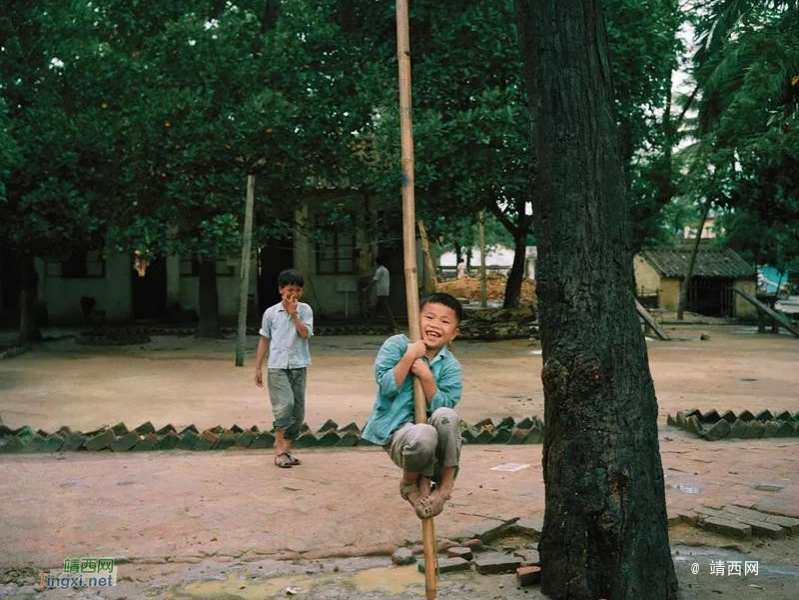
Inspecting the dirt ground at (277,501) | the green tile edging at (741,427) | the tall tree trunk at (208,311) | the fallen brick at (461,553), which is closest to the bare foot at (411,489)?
the dirt ground at (277,501)

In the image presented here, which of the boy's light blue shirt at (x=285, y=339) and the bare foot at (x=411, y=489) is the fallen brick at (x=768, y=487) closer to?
the bare foot at (x=411, y=489)

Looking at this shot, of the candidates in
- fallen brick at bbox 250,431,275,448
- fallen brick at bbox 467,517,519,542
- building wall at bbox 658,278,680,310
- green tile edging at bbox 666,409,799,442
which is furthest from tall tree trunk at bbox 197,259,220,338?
building wall at bbox 658,278,680,310

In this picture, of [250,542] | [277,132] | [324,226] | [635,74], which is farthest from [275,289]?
[250,542]

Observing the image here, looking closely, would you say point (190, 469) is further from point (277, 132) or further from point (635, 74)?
point (635, 74)

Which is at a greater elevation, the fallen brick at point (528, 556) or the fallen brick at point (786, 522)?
the fallen brick at point (786, 522)

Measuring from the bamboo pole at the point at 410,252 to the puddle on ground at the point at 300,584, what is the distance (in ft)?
0.97

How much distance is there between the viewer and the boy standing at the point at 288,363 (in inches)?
277

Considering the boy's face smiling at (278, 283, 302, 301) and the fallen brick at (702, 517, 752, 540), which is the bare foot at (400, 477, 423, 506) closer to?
the fallen brick at (702, 517, 752, 540)

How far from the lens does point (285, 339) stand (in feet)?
23.5

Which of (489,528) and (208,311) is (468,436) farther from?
(208,311)

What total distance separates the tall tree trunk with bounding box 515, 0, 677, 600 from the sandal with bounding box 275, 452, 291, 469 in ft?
10.3

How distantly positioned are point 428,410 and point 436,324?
0.41 metres

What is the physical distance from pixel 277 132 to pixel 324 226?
2.96m

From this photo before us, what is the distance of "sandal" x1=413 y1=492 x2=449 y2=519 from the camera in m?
3.97
